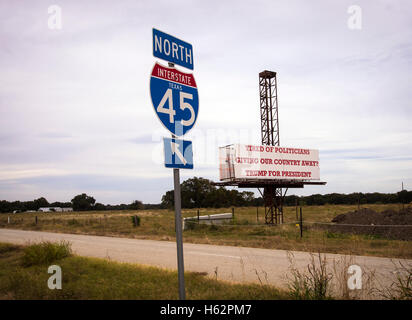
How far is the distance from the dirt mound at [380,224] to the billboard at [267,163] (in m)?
7.10

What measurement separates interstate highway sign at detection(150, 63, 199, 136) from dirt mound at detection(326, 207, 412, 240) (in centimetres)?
1502

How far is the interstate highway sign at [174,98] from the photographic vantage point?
4.32 meters

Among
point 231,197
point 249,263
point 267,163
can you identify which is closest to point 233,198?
point 231,197

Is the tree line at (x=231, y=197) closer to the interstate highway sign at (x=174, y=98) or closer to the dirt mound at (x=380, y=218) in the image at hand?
the dirt mound at (x=380, y=218)

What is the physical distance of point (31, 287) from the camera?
24.5 ft

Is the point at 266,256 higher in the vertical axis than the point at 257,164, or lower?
lower

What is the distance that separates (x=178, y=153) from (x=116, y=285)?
4387 millimetres

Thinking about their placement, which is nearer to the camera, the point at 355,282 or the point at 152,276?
the point at 355,282

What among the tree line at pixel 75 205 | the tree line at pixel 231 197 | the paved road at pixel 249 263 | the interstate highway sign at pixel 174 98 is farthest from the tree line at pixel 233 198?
the interstate highway sign at pixel 174 98

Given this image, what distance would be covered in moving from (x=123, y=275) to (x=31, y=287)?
1.96m
